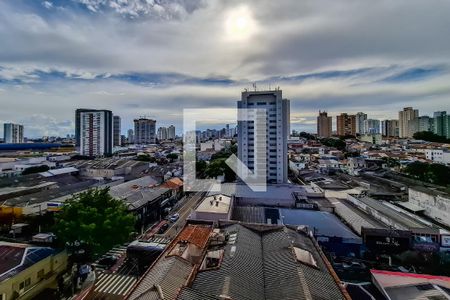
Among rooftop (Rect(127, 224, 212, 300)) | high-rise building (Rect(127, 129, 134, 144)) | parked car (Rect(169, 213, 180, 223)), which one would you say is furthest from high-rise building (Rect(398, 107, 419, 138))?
high-rise building (Rect(127, 129, 134, 144))

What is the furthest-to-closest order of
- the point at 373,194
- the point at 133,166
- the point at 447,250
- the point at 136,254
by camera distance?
the point at 133,166, the point at 373,194, the point at 447,250, the point at 136,254

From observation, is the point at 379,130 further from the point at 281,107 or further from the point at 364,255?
the point at 364,255

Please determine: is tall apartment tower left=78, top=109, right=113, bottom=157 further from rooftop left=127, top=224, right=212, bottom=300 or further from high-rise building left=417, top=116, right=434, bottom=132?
high-rise building left=417, top=116, right=434, bottom=132

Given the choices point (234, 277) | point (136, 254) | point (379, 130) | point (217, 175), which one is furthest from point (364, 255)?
point (379, 130)

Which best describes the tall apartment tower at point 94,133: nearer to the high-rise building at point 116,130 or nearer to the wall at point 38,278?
the high-rise building at point 116,130

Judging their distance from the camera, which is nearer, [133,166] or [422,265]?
[422,265]

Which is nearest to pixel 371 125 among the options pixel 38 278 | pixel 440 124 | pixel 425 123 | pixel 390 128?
pixel 390 128

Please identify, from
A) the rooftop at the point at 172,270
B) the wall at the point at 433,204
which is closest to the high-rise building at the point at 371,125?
the wall at the point at 433,204
